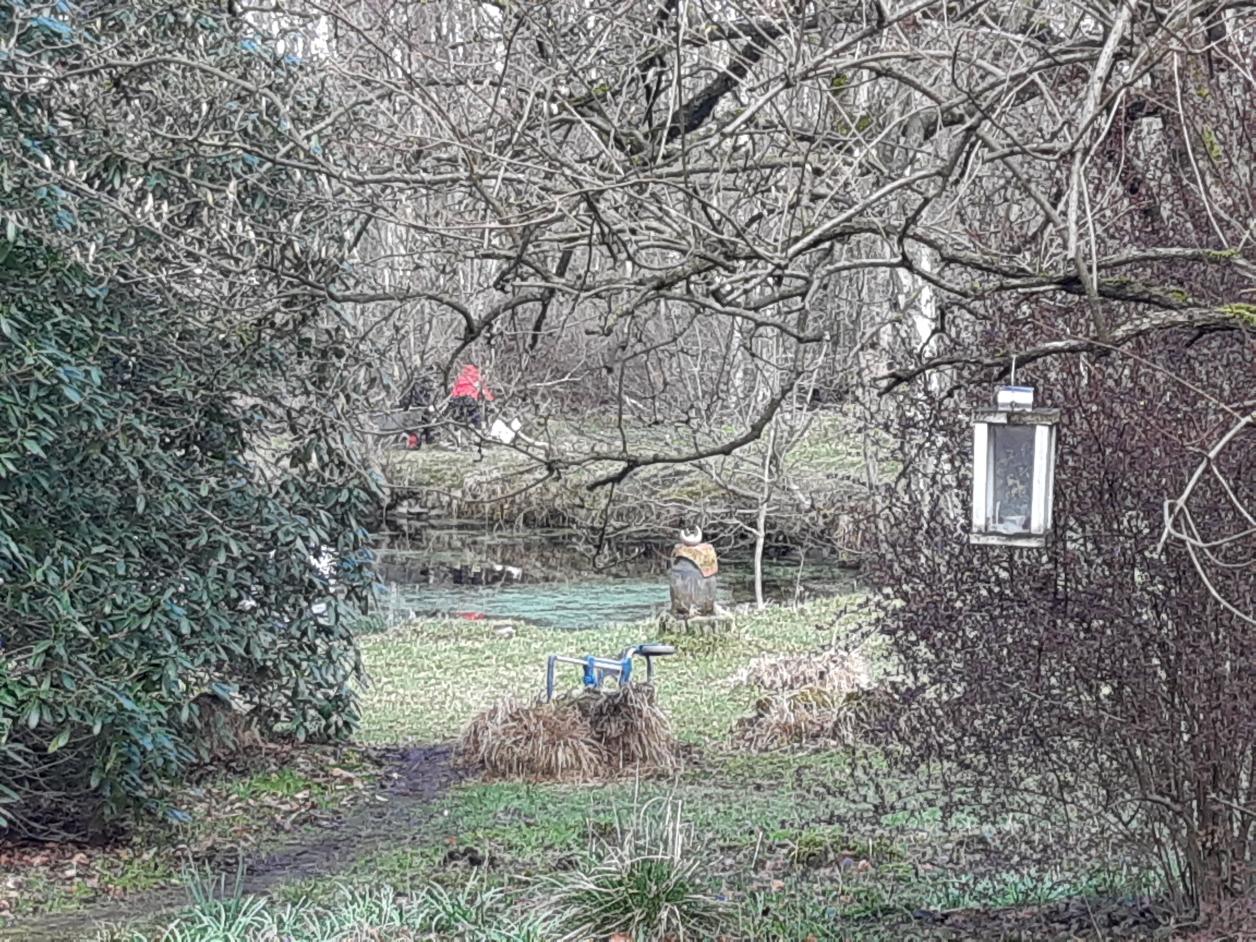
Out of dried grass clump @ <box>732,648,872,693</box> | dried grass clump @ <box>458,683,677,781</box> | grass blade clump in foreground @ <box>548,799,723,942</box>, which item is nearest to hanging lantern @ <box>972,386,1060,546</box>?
grass blade clump in foreground @ <box>548,799,723,942</box>

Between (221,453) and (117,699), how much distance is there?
1.69 m

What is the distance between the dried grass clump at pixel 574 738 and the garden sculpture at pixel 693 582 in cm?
432

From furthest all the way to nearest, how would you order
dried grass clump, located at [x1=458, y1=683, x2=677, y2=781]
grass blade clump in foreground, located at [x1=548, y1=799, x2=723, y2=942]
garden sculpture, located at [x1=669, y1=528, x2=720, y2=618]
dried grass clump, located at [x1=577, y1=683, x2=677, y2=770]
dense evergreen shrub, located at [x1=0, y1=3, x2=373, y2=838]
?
garden sculpture, located at [x1=669, y1=528, x2=720, y2=618], dried grass clump, located at [x1=577, y1=683, x2=677, y2=770], dried grass clump, located at [x1=458, y1=683, x2=677, y2=781], dense evergreen shrub, located at [x1=0, y1=3, x2=373, y2=838], grass blade clump in foreground, located at [x1=548, y1=799, x2=723, y2=942]

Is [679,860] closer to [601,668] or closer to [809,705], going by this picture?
[601,668]

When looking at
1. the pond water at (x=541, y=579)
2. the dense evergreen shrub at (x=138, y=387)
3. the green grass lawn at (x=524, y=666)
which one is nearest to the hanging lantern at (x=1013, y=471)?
the dense evergreen shrub at (x=138, y=387)

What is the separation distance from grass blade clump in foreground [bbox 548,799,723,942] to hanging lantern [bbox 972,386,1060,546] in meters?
1.81

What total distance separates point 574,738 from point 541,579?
10345 millimetres

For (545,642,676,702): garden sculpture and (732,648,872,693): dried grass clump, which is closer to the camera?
(545,642,676,702): garden sculpture

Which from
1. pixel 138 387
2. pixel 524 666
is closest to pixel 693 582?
pixel 524 666

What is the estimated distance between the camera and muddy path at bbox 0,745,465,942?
580cm

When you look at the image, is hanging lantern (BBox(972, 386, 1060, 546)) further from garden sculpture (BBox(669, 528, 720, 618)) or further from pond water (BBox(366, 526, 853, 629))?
pond water (BBox(366, 526, 853, 629))

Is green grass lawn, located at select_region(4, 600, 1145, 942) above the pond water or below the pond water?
below

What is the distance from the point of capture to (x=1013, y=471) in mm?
3971

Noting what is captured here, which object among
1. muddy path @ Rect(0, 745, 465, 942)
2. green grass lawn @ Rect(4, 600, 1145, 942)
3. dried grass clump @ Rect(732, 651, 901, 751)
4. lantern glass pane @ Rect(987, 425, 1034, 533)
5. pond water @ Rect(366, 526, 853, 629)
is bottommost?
muddy path @ Rect(0, 745, 465, 942)
